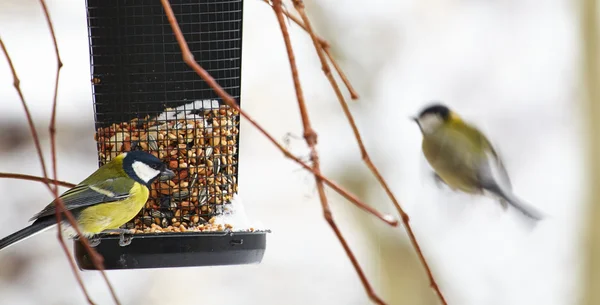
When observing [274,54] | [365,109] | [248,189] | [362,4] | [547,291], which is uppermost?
[362,4]

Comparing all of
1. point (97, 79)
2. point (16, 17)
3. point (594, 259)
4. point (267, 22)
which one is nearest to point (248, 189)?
point (267, 22)

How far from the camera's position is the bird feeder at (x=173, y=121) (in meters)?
2.70

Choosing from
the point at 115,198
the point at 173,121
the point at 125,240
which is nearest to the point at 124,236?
the point at 125,240

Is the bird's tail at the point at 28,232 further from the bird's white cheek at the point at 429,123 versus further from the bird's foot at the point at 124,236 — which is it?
the bird's white cheek at the point at 429,123

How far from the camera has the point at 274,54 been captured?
6.19 metres

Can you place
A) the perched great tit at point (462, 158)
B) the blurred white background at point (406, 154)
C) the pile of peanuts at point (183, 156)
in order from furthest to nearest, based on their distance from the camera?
the blurred white background at point (406, 154) < the perched great tit at point (462, 158) < the pile of peanuts at point (183, 156)

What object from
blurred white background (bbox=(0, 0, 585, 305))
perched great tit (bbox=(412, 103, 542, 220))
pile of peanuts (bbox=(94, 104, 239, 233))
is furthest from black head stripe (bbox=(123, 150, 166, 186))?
blurred white background (bbox=(0, 0, 585, 305))

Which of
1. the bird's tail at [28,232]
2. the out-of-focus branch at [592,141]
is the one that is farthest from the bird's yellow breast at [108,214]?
the out-of-focus branch at [592,141]

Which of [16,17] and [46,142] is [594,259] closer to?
[46,142]

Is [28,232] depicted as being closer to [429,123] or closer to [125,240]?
[125,240]

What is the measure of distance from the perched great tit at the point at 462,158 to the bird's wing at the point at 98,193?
51.4 inches

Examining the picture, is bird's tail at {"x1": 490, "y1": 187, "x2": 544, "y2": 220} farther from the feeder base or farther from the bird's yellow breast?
the bird's yellow breast

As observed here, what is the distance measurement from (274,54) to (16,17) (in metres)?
1.78

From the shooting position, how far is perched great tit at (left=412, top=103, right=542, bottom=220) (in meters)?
3.37
